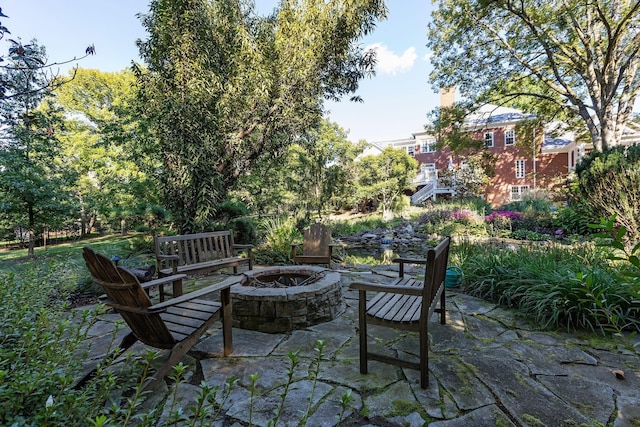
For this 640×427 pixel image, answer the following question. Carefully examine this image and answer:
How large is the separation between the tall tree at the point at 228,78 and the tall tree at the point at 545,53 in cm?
515

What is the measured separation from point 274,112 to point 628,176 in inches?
302

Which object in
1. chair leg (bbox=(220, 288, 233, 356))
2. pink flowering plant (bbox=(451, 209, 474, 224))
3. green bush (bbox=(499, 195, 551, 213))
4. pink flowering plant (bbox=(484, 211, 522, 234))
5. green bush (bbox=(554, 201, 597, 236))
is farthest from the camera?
green bush (bbox=(499, 195, 551, 213))

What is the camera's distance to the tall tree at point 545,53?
8406 mm

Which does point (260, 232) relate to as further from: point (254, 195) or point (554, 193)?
point (554, 193)

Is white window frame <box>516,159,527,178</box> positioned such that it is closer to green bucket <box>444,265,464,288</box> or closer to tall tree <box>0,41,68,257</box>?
green bucket <box>444,265,464,288</box>

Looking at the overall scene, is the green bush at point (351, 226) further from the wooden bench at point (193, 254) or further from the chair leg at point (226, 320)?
the chair leg at point (226, 320)

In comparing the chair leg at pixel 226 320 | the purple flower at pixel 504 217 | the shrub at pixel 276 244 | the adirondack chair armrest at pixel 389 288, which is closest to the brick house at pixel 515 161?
the purple flower at pixel 504 217

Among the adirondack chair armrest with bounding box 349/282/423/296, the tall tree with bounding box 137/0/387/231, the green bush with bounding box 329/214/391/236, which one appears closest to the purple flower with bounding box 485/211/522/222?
the green bush with bounding box 329/214/391/236

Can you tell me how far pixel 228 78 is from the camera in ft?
21.4

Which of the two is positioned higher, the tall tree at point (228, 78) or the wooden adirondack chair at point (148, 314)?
the tall tree at point (228, 78)

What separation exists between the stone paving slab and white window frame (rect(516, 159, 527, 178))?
21661 millimetres

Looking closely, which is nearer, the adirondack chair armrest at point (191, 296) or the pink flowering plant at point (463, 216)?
the adirondack chair armrest at point (191, 296)

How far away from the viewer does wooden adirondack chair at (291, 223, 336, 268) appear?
520 centimetres

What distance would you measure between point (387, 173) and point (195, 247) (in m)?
14.7
